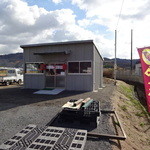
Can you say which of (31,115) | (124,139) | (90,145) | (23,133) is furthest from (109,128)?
(31,115)

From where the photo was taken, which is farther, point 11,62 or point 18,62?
point 11,62

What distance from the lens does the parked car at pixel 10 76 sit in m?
18.5

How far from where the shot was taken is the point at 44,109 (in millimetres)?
6676

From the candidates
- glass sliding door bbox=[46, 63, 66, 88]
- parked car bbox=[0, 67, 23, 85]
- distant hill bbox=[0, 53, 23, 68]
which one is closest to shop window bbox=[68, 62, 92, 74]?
glass sliding door bbox=[46, 63, 66, 88]

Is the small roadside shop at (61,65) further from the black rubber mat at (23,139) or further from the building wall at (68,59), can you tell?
the black rubber mat at (23,139)

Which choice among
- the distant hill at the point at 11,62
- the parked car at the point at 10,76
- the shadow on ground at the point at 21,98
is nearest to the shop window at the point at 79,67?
the shadow on ground at the point at 21,98

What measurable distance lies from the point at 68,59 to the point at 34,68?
11.8ft

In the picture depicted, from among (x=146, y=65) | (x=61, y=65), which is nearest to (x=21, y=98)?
(x=61, y=65)

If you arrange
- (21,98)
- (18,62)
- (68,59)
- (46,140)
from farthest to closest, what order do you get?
(18,62) < (68,59) < (21,98) < (46,140)

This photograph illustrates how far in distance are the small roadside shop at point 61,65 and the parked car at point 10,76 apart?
626 cm

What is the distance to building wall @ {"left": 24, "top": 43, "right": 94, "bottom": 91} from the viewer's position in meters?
11.9

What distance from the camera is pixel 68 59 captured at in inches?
490

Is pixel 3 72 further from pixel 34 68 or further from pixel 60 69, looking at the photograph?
pixel 60 69

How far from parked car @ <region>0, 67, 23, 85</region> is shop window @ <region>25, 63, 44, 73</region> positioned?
6.40m
